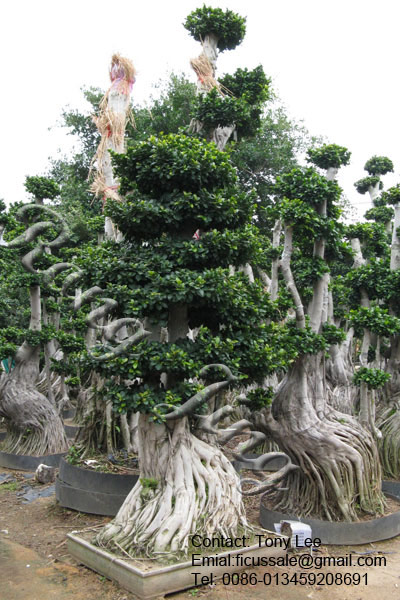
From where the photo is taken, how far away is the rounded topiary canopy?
9.60m

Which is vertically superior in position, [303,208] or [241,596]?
[303,208]

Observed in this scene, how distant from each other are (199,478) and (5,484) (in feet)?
16.6

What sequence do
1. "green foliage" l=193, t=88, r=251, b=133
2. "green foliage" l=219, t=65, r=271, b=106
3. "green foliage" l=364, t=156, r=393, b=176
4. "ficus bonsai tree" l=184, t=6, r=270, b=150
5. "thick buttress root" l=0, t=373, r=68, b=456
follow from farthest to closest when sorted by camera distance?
"green foliage" l=364, t=156, r=393, b=176 < "thick buttress root" l=0, t=373, r=68, b=456 < "green foliage" l=219, t=65, r=271, b=106 < "ficus bonsai tree" l=184, t=6, r=270, b=150 < "green foliage" l=193, t=88, r=251, b=133

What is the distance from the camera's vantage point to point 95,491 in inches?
304

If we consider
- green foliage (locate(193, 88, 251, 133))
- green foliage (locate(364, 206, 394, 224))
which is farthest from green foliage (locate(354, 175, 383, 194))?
green foliage (locate(193, 88, 251, 133))

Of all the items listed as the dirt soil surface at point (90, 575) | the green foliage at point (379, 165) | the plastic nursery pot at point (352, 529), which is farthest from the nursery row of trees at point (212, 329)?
the green foliage at point (379, 165)

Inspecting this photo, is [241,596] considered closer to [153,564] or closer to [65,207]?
→ [153,564]

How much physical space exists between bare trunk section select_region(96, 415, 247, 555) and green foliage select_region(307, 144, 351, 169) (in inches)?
177

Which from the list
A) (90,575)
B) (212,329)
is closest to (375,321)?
(212,329)

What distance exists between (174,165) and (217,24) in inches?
187

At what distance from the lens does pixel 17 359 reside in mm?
11391

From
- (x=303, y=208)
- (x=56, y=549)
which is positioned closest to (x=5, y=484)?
(x=56, y=549)

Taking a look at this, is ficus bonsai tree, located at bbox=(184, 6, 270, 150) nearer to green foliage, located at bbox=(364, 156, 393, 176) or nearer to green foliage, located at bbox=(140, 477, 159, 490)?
green foliage, located at bbox=(364, 156, 393, 176)

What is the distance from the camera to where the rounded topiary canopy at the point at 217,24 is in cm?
960
